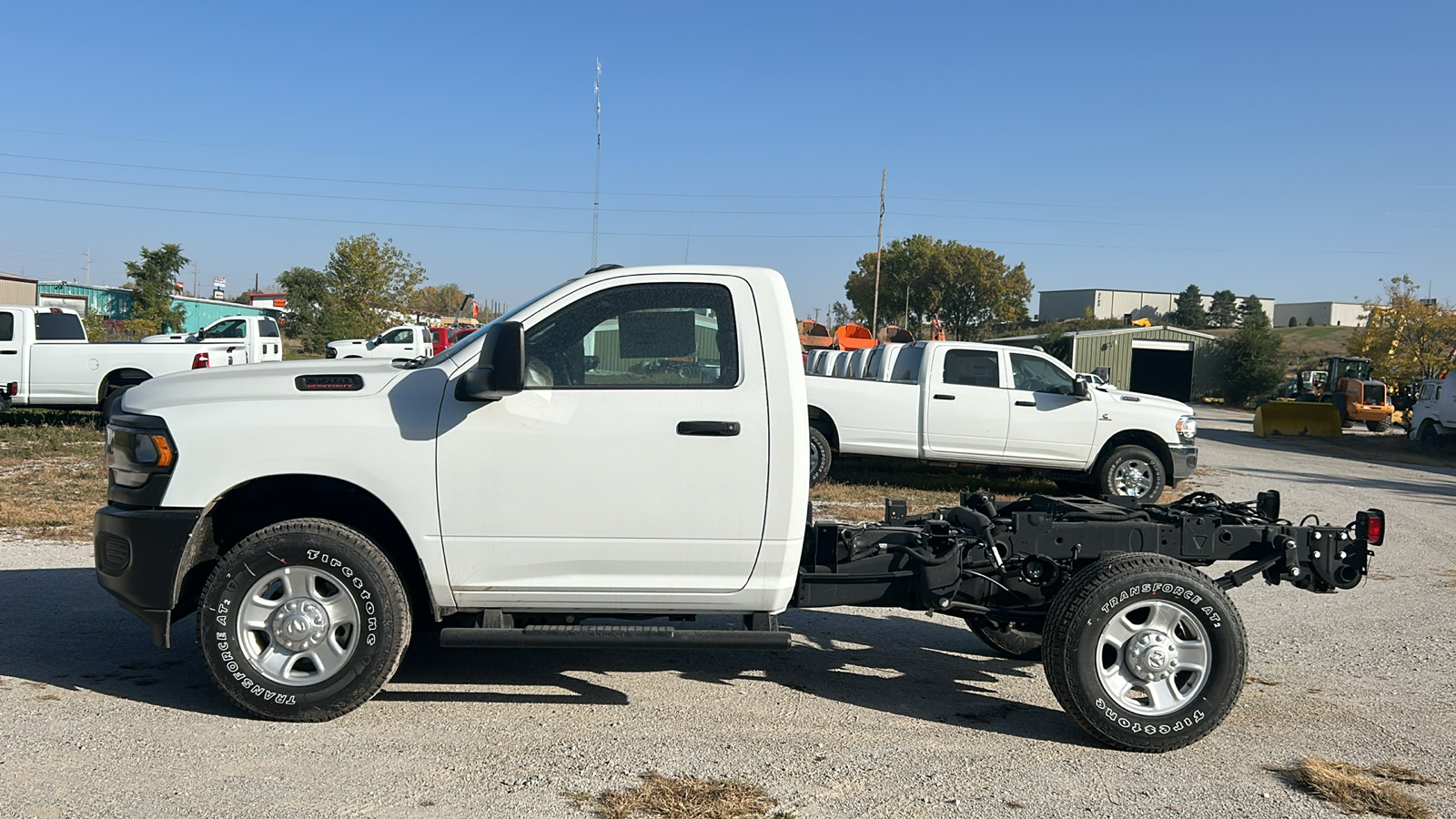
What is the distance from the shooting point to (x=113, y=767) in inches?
158

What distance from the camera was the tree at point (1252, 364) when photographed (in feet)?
166

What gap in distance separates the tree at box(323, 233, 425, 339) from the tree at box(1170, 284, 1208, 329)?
65.6 metres

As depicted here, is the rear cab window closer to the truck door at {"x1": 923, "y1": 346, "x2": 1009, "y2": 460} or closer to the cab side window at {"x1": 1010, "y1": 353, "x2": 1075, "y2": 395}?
the truck door at {"x1": 923, "y1": 346, "x2": 1009, "y2": 460}

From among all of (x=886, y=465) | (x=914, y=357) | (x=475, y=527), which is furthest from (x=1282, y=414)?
(x=475, y=527)

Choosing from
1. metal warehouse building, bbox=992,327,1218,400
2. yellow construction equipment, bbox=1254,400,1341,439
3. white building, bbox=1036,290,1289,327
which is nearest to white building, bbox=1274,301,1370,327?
white building, bbox=1036,290,1289,327

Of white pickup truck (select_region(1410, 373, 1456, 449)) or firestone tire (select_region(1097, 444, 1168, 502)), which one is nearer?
firestone tire (select_region(1097, 444, 1168, 502))

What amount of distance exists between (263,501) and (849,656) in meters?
3.17

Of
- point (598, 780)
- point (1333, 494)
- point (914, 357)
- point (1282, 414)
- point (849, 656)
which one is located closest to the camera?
point (598, 780)

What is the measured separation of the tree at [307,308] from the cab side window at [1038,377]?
42.8 metres

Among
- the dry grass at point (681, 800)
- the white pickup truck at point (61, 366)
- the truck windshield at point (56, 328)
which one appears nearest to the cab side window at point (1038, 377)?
the dry grass at point (681, 800)

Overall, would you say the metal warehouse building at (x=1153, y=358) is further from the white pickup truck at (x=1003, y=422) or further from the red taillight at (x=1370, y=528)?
the red taillight at (x=1370, y=528)

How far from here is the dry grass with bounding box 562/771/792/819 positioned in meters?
3.69

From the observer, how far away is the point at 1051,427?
12.5m

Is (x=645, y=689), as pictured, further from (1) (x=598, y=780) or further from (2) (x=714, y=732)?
(1) (x=598, y=780)
